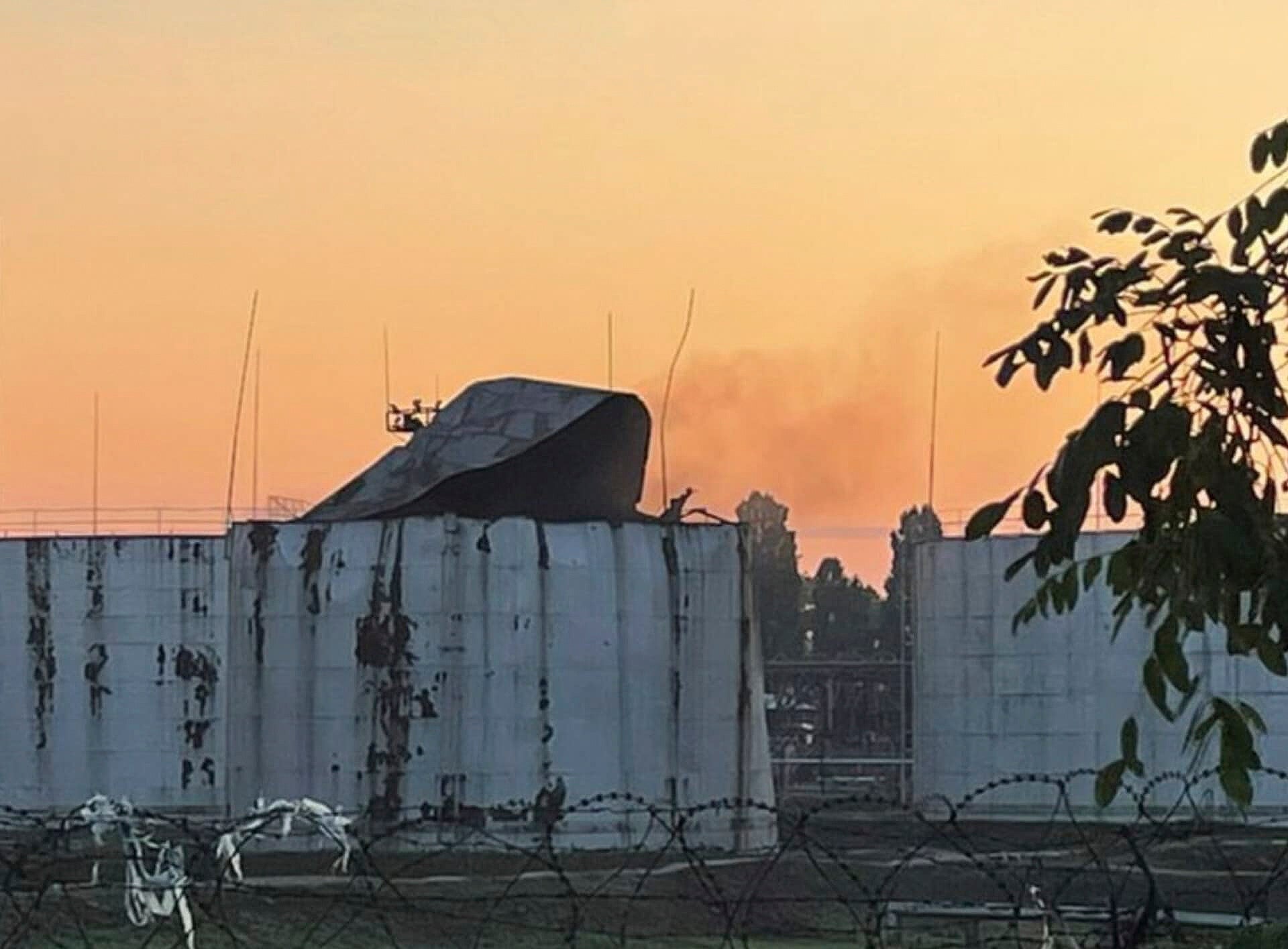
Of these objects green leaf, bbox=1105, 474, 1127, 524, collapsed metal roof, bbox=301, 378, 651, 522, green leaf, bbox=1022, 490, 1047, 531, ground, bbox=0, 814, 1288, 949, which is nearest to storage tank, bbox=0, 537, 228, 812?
collapsed metal roof, bbox=301, 378, 651, 522

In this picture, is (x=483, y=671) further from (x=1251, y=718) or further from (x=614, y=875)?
(x=1251, y=718)

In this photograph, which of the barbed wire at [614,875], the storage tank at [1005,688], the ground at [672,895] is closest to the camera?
the barbed wire at [614,875]

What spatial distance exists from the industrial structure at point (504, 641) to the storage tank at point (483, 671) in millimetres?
34

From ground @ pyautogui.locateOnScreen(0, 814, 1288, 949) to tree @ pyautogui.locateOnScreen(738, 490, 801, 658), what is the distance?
72.0 meters

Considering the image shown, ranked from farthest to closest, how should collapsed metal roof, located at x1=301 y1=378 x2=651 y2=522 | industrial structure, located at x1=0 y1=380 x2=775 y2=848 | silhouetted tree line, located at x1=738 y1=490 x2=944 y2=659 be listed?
silhouetted tree line, located at x1=738 y1=490 x2=944 y2=659
collapsed metal roof, located at x1=301 y1=378 x2=651 y2=522
industrial structure, located at x1=0 y1=380 x2=775 y2=848

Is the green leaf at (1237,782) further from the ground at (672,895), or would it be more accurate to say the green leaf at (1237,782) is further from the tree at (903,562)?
the tree at (903,562)

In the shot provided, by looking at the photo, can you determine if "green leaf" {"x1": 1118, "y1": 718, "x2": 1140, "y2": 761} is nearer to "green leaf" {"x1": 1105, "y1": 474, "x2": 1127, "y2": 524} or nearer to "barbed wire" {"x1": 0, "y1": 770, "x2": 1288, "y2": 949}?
"green leaf" {"x1": 1105, "y1": 474, "x2": 1127, "y2": 524}

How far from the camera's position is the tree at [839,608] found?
118250mm

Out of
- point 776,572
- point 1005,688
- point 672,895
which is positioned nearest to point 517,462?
point 1005,688

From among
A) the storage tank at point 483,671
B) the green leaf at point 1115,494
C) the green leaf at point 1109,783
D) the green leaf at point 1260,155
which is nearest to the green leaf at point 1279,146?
the green leaf at point 1260,155

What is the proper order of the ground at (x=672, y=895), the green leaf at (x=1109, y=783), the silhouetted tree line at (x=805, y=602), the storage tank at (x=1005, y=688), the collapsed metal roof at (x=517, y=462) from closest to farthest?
1. the green leaf at (x=1109, y=783)
2. the ground at (x=672, y=895)
3. the collapsed metal roof at (x=517, y=462)
4. the storage tank at (x=1005, y=688)
5. the silhouetted tree line at (x=805, y=602)

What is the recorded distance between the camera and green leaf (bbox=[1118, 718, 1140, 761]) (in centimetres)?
416

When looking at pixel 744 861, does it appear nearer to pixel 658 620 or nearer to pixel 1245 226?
pixel 658 620

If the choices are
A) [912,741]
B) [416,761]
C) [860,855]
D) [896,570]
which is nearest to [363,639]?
[416,761]
